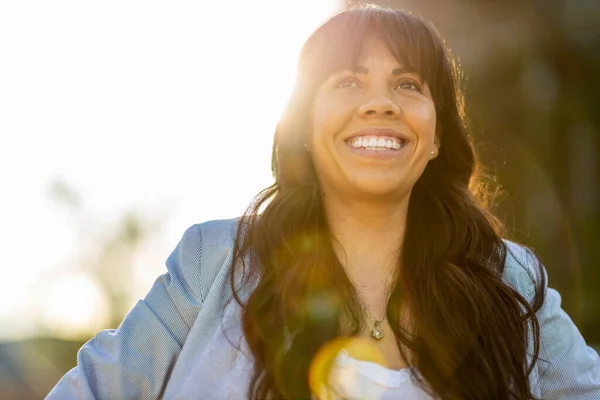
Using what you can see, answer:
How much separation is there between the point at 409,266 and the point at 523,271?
1.16 ft

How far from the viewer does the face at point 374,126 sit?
2.28m

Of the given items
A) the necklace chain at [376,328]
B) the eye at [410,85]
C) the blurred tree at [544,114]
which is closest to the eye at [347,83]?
the eye at [410,85]

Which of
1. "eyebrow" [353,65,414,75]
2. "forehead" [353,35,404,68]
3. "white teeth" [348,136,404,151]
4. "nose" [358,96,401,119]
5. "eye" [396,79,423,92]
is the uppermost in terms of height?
"forehead" [353,35,404,68]

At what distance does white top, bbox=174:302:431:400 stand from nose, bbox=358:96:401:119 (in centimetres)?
64

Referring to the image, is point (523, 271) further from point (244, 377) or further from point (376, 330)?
point (244, 377)

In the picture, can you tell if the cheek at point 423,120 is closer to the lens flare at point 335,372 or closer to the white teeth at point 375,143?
the white teeth at point 375,143

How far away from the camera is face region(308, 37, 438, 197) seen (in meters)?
2.28

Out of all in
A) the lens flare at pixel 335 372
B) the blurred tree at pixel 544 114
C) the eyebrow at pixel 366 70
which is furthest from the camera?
the blurred tree at pixel 544 114

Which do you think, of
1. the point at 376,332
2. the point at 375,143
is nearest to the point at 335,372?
the point at 376,332

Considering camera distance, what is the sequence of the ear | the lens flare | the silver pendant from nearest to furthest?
the lens flare, the silver pendant, the ear

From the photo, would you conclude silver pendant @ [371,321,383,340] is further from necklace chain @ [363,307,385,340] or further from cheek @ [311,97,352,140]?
cheek @ [311,97,352,140]

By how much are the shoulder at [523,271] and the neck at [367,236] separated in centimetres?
33

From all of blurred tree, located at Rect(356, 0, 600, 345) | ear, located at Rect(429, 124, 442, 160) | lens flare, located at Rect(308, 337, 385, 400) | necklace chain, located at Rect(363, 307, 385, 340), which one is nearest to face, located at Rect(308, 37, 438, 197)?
ear, located at Rect(429, 124, 442, 160)

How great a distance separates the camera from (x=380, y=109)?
2266 millimetres
